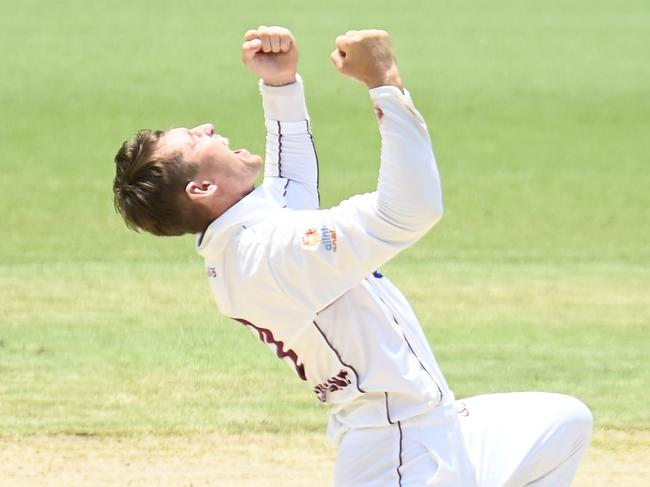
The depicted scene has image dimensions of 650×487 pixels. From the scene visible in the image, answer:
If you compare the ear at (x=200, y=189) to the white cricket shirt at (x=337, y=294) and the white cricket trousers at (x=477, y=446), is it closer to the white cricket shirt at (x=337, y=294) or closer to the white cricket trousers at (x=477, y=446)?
the white cricket shirt at (x=337, y=294)

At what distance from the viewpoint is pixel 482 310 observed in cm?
881

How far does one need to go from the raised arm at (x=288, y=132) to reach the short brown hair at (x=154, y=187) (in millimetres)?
406

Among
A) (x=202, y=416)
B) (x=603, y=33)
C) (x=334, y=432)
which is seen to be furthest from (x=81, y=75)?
(x=334, y=432)

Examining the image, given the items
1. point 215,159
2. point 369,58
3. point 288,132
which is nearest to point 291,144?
point 288,132

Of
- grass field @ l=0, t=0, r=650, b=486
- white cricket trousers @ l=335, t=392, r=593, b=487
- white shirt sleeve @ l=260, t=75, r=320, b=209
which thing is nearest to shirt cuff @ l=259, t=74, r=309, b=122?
white shirt sleeve @ l=260, t=75, r=320, b=209

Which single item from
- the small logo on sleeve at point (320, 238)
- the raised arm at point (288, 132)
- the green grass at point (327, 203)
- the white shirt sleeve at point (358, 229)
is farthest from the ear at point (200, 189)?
the green grass at point (327, 203)

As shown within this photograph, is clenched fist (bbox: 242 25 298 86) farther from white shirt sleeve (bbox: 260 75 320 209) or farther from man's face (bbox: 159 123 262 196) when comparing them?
man's face (bbox: 159 123 262 196)

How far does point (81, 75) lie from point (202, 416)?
11191mm

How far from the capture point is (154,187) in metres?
3.55

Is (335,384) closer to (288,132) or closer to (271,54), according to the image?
(288,132)

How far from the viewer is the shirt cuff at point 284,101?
394 cm

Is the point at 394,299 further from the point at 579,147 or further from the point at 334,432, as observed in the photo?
the point at 579,147

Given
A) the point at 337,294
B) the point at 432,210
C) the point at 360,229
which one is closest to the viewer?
the point at 432,210

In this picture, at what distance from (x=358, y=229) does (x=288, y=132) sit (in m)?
0.75
